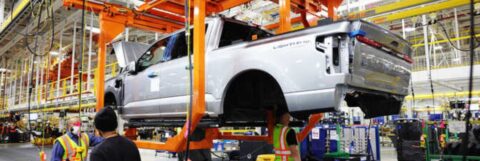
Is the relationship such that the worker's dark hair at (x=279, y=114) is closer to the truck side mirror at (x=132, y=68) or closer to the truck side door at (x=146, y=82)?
the truck side door at (x=146, y=82)

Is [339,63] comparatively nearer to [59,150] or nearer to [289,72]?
[289,72]

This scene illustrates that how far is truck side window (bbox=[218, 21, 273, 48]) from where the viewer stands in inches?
173

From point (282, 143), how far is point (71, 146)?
7.98ft

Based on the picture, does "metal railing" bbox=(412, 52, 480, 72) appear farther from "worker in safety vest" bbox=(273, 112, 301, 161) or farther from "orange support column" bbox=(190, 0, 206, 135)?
"orange support column" bbox=(190, 0, 206, 135)

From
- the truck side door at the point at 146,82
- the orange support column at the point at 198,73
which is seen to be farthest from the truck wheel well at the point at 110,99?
the orange support column at the point at 198,73

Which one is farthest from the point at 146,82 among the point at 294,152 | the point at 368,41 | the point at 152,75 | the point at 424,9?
the point at 424,9

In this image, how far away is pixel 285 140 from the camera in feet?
13.9

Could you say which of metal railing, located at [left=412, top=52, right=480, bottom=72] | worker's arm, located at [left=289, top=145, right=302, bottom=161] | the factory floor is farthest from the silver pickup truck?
metal railing, located at [left=412, top=52, right=480, bottom=72]

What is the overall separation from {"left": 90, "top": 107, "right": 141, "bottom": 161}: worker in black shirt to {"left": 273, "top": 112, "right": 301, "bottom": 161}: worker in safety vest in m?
2.09

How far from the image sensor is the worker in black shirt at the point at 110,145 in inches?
92.2

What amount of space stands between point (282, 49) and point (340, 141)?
736 cm

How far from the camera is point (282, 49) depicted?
133 inches

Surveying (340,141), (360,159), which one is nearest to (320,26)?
(360,159)

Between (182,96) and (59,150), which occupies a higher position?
(182,96)
